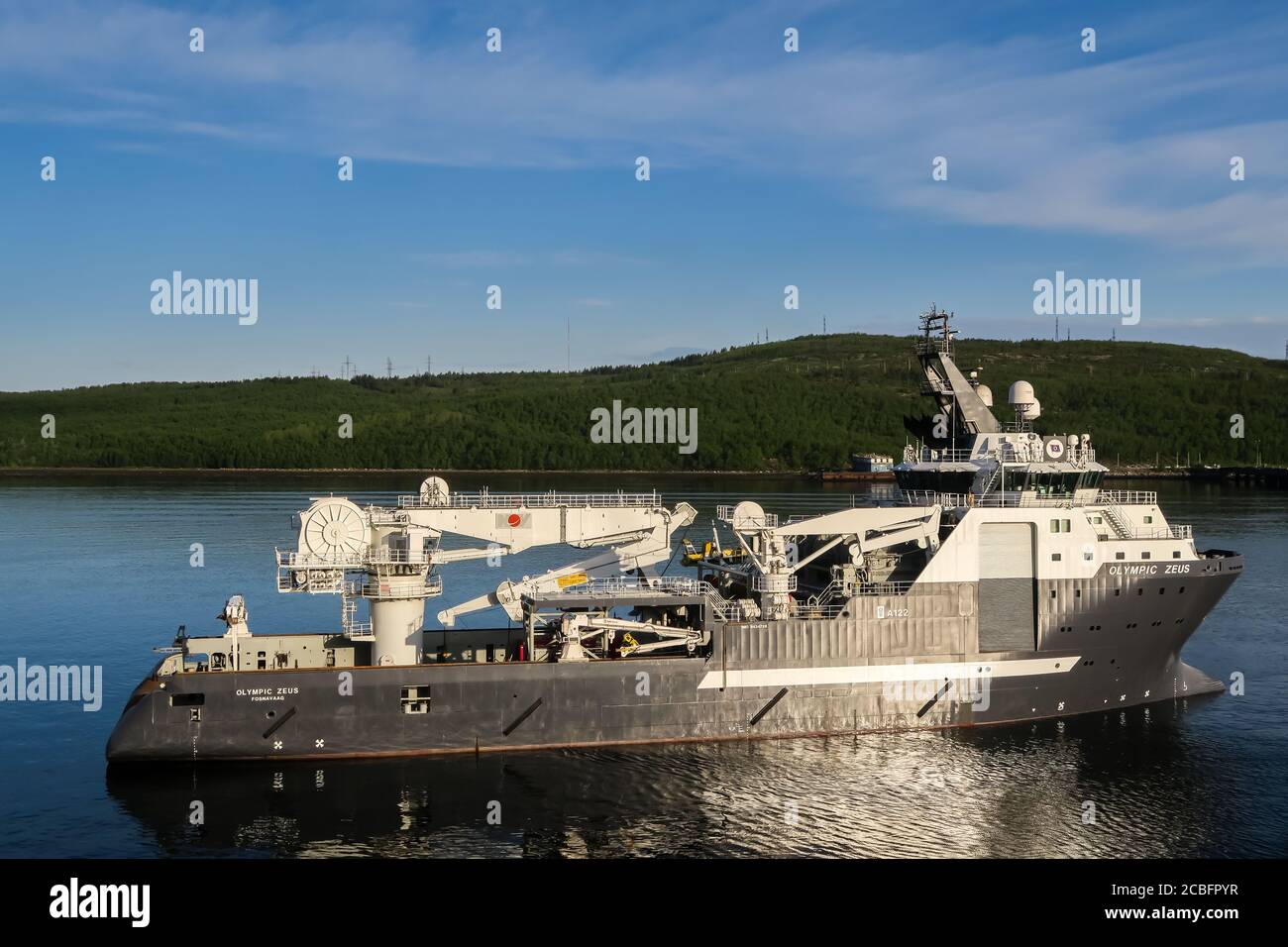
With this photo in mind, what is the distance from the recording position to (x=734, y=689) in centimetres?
2616

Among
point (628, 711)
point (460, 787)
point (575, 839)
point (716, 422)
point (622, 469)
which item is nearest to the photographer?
point (575, 839)

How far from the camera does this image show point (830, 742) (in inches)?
1040

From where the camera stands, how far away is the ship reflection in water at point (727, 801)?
21234 mm

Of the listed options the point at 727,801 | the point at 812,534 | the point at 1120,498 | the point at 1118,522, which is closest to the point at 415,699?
the point at 727,801

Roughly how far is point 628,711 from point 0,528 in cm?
5980

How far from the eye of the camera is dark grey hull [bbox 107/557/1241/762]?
960 inches

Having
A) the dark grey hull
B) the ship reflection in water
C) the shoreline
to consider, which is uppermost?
the shoreline

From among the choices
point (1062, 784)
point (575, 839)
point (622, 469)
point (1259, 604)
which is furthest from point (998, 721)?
point (622, 469)

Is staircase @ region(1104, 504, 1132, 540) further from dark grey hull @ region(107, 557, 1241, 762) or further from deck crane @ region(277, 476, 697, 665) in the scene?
deck crane @ region(277, 476, 697, 665)

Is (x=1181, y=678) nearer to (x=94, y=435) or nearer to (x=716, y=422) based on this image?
(x=716, y=422)

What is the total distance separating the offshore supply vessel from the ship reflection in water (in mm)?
786

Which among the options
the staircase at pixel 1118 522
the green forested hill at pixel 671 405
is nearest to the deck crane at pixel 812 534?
the staircase at pixel 1118 522

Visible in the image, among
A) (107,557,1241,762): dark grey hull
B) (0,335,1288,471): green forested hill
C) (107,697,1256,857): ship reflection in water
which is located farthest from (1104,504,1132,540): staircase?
(0,335,1288,471): green forested hill

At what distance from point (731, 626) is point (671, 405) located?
120 m
